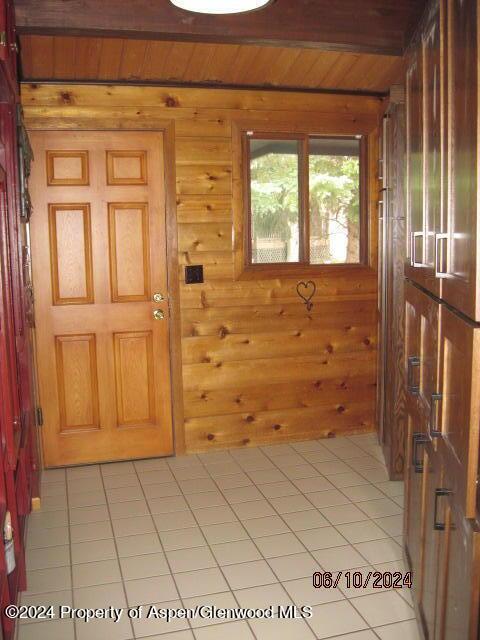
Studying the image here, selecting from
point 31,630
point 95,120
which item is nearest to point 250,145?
point 95,120

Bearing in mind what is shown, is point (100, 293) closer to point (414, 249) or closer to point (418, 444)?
point (414, 249)

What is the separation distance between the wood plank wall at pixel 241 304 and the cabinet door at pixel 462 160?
2.43 meters

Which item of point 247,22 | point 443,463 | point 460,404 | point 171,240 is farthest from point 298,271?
point 460,404

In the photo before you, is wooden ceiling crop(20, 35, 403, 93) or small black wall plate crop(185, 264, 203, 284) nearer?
wooden ceiling crop(20, 35, 403, 93)

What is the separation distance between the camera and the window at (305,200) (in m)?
3.93

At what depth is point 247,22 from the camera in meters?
2.77

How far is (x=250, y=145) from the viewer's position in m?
3.88

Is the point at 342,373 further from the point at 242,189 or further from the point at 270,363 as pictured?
the point at 242,189

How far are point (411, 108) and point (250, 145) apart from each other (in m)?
1.87

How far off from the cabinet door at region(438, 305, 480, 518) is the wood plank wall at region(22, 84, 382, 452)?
239 cm

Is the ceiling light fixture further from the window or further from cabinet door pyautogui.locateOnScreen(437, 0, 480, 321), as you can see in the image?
the window

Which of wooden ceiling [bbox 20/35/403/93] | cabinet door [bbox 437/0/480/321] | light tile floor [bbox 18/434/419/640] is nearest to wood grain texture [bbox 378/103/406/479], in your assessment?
light tile floor [bbox 18/434/419/640]

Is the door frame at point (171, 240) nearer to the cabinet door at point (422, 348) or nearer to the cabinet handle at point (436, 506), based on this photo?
the cabinet door at point (422, 348)

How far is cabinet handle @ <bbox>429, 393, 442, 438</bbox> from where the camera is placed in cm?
165
